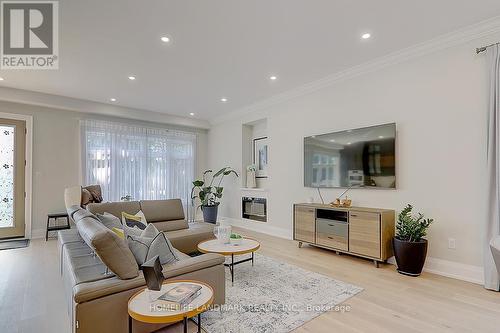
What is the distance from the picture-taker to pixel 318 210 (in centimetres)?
411

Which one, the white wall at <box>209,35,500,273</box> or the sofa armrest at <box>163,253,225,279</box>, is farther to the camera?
the white wall at <box>209,35,500,273</box>

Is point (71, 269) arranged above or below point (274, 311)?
above

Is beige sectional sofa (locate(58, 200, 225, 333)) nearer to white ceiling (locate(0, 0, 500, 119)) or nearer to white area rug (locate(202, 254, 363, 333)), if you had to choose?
white area rug (locate(202, 254, 363, 333))

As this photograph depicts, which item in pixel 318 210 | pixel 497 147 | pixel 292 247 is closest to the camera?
pixel 497 147

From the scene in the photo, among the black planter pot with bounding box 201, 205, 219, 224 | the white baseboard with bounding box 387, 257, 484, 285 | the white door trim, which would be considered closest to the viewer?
the white baseboard with bounding box 387, 257, 484, 285

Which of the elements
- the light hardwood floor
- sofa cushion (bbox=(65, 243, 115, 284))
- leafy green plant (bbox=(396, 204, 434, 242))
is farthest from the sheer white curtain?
leafy green plant (bbox=(396, 204, 434, 242))

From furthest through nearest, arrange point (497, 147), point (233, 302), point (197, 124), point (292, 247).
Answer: point (197, 124) < point (292, 247) < point (497, 147) < point (233, 302)

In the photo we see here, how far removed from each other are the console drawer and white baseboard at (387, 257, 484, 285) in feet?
3.32

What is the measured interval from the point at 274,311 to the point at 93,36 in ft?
11.8

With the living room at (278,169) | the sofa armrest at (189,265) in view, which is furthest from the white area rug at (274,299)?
the sofa armrest at (189,265)

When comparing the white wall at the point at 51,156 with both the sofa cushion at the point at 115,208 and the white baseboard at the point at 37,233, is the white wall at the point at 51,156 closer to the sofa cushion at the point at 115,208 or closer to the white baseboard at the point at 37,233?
the white baseboard at the point at 37,233

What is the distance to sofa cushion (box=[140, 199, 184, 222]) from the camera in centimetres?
399

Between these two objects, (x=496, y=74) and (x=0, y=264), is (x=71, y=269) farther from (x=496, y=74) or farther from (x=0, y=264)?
(x=496, y=74)

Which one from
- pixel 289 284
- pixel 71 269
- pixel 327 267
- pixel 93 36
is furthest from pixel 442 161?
pixel 93 36
